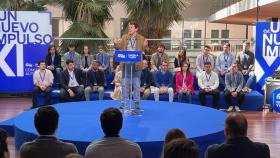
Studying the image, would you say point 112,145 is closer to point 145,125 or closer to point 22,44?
point 145,125

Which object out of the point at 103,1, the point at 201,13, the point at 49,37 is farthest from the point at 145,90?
the point at 201,13

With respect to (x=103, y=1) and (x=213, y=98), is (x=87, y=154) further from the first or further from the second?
(x=103, y=1)

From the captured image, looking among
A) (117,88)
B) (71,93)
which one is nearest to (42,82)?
(71,93)

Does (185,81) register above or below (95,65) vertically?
below

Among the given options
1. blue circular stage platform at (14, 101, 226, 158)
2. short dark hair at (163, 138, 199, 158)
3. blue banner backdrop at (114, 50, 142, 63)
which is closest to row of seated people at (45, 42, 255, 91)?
blue circular stage platform at (14, 101, 226, 158)

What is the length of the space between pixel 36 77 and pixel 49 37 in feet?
4.95

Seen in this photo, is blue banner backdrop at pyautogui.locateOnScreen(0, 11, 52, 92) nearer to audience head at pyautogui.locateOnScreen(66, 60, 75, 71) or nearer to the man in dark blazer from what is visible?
the man in dark blazer

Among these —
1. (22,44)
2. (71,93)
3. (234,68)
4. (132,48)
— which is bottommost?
(71,93)

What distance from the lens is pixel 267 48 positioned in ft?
29.0

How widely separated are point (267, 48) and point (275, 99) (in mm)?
1205

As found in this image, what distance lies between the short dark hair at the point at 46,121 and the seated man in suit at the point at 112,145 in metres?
0.30

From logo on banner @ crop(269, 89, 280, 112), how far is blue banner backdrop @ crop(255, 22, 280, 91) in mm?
756

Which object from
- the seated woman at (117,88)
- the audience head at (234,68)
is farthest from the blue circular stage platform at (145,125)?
the audience head at (234,68)

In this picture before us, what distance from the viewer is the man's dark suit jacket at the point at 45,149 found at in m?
2.71
